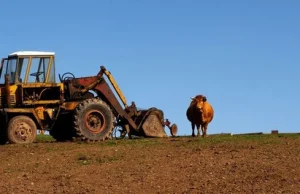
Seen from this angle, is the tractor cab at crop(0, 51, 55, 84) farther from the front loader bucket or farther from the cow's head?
the cow's head

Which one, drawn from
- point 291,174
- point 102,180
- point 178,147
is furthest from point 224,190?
point 178,147

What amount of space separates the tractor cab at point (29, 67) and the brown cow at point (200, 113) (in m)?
5.91

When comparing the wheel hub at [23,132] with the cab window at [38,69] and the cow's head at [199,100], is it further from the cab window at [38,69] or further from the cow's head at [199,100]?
the cow's head at [199,100]

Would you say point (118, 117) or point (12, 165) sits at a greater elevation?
point (118, 117)

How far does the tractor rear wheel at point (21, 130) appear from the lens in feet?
80.9

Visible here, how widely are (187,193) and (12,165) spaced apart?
237 inches

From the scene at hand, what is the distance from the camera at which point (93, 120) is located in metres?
26.2

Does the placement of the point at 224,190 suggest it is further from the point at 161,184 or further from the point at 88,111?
the point at 88,111

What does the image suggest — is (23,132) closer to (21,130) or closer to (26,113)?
(21,130)

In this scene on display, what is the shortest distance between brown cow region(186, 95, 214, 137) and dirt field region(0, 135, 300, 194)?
273 inches

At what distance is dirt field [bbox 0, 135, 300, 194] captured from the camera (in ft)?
49.7

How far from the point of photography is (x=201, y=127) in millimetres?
28906

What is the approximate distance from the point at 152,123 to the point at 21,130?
19.3ft

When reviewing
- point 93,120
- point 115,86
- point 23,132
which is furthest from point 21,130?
point 115,86
